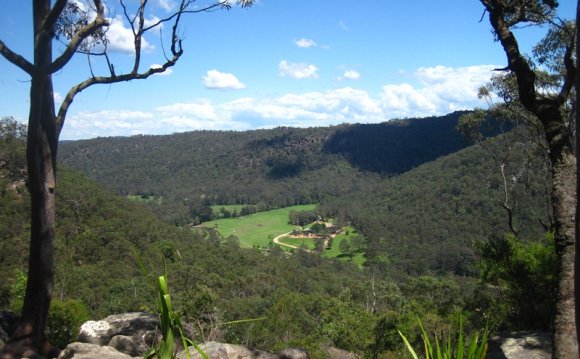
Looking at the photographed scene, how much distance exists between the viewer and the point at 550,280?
8570 millimetres

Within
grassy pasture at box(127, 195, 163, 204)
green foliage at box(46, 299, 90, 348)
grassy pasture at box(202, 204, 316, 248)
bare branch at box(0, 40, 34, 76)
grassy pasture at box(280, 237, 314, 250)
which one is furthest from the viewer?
grassy pasture at box(127, 195, 163, 204)

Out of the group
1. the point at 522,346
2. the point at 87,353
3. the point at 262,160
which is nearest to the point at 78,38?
the point at 87,353

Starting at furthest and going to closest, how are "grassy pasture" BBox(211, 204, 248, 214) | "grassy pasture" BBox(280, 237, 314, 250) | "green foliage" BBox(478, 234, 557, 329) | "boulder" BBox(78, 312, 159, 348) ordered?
"grassy pasture" BBox(211, 204, 248, 214) → "grassy pasture" BBox(280, 237, 314, 250) → "green foliage" BBox(478, 234, 557, 329) → "boulder" BBox(78, 312, 159, 348)

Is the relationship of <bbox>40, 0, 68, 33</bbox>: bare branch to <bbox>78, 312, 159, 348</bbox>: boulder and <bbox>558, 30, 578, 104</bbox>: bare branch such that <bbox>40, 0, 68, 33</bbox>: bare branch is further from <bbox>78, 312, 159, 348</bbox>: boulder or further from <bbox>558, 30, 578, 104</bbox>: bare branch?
<bbox>558, 30, 578, 104</bbox>: bare branch

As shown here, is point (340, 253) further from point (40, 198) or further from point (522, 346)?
point (40, 198)

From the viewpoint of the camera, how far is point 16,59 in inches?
183

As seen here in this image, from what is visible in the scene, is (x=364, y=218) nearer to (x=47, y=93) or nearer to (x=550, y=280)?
(x=550, y=280)

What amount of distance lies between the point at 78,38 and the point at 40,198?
1805 mm

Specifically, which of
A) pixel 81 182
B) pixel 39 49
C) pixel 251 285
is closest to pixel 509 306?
pixel 39 49

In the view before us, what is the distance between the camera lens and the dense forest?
1566cm

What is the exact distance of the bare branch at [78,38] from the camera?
465cm

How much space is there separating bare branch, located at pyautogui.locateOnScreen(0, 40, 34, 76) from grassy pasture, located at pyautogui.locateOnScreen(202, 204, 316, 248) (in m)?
68.2

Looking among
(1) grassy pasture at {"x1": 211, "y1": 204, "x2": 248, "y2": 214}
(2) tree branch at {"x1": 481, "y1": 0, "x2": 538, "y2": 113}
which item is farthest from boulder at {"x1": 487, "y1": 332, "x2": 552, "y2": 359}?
(1) grassy pasture at {"x1": 211, "y1": 204, "x2": 248, "y2": 214}

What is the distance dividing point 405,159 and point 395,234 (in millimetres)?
54772
